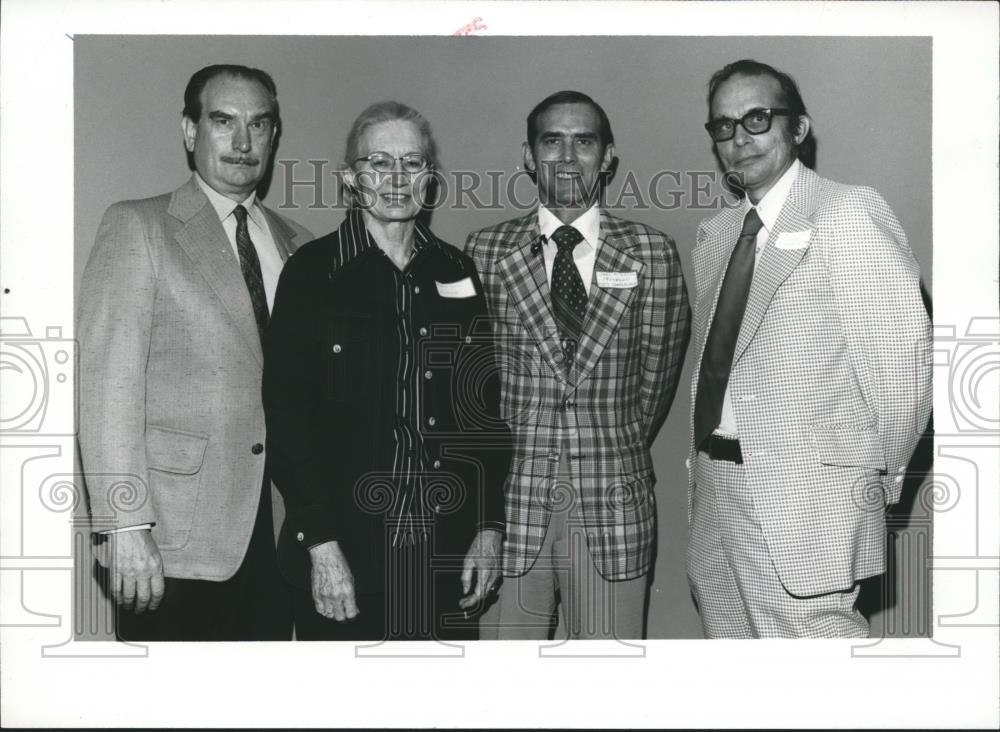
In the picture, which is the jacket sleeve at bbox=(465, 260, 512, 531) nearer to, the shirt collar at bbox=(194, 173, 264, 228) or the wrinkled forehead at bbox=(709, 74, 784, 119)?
the shirt collar at bbox=(194, 173, 264, 228)

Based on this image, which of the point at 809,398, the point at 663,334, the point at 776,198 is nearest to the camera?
the point at 809,398

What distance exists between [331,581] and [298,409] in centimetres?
52

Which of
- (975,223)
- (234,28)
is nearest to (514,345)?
(234,28)

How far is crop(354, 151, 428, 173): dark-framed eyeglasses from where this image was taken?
9.61 feet

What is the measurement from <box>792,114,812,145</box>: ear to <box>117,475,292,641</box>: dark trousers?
1950mm

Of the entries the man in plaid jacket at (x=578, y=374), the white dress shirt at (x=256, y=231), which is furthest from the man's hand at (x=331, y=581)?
the white dress shirt at (x=256, y=231)

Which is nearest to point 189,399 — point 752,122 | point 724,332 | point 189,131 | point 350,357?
point 350,357

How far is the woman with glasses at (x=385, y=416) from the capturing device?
282 cm

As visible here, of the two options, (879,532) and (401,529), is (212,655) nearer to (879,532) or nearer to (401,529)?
(401,529)

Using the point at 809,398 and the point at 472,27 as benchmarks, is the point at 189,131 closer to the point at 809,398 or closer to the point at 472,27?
the point at 472,27

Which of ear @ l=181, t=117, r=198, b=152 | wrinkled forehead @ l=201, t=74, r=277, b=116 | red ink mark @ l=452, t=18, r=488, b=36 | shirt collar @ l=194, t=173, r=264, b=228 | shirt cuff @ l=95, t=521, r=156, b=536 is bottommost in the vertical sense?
shirt cuff @ l=95, t=521, r=156, b=536

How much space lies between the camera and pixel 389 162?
9.63ft

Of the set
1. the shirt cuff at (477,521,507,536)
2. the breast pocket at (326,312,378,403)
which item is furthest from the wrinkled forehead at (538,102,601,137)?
the shirt cuff at (477,521,507,536)

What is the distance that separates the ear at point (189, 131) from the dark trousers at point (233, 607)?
1.08 m
